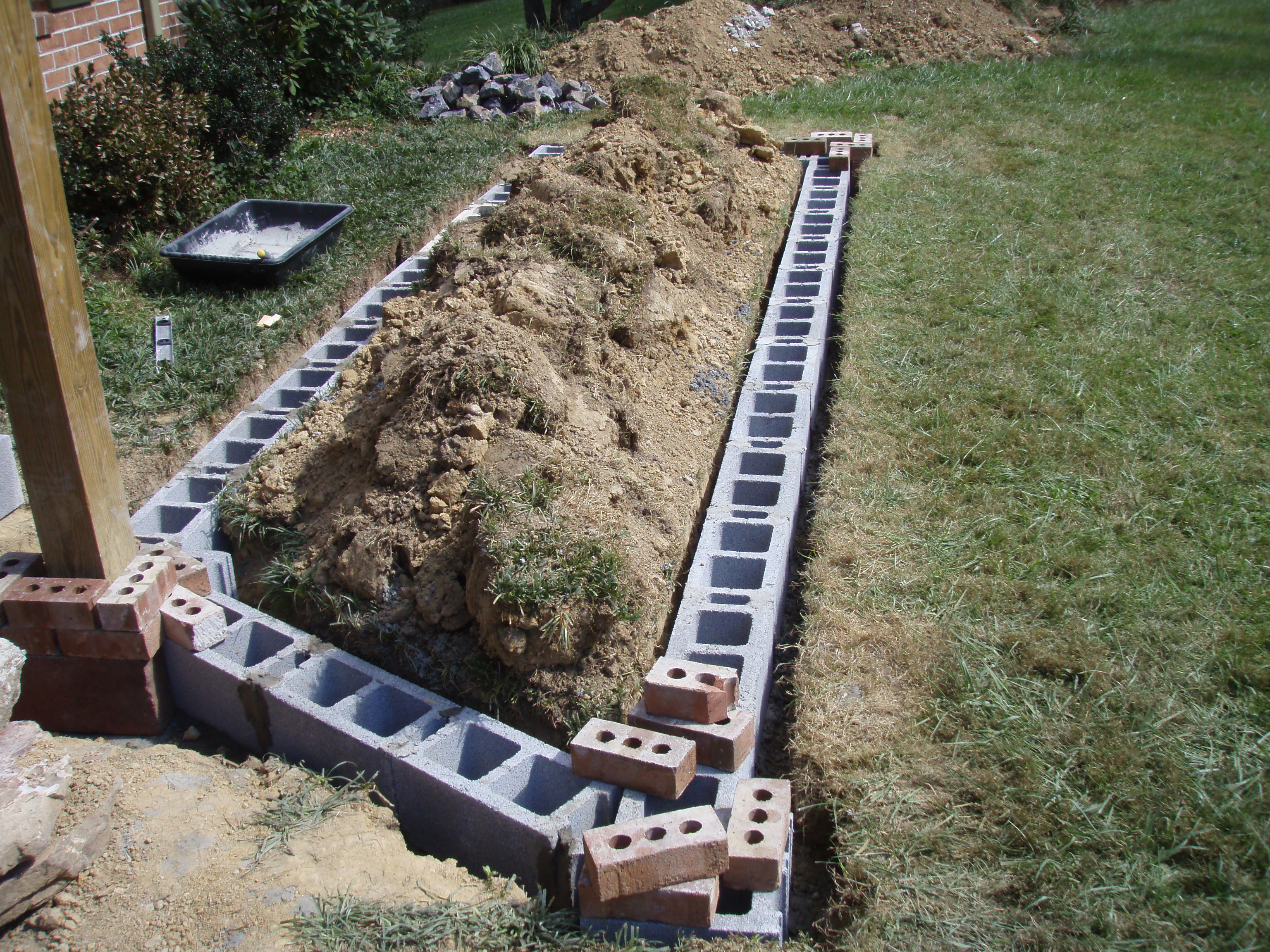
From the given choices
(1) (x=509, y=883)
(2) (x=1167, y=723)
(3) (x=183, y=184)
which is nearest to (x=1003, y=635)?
(2) (x=1167, y=723)

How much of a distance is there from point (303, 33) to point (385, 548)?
726cm

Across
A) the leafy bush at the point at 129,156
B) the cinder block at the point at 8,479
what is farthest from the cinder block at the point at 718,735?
the leafy bush at the point at 129,156

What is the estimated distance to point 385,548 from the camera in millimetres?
3289

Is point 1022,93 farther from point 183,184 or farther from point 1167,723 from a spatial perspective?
point 1167,723

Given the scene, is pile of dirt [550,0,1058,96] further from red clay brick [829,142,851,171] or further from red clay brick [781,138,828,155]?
red clay brick [829,142,851,171]

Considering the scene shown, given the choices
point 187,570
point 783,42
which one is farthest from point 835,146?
point 187,570

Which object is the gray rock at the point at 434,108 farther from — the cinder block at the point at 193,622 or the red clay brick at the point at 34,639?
the red clay brick at the point at 34,639

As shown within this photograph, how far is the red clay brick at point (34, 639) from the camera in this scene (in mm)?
3031

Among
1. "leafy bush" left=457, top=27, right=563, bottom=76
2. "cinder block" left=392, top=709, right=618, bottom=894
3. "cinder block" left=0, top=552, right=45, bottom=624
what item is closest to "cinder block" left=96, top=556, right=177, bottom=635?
"cinder block" left=0, top=552, right=45, bottom=624

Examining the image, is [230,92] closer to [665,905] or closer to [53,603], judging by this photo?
[53,603]

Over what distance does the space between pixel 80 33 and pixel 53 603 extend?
635 cm

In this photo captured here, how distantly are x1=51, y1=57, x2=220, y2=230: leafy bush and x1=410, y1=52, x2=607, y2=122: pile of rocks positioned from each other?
3.36 metres

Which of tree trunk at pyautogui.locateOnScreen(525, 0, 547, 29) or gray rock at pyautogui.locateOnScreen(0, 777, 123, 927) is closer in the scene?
gray rock at pyautogui.locateOnScreen(0, 777, 123, 927)

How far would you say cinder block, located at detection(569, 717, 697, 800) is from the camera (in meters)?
2.51
